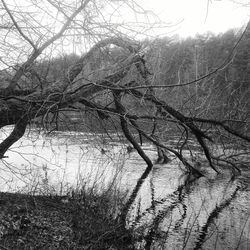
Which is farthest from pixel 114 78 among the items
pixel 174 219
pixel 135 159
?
pixel 135 159

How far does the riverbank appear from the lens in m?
5.64

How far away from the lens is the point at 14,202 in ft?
23.0

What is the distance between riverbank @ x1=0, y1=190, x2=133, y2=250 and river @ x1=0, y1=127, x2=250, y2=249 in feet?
1.09

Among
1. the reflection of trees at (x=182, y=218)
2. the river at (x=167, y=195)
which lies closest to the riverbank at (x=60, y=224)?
the river at (x=167, y=195)

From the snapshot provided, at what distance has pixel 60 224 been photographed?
6.52 meters

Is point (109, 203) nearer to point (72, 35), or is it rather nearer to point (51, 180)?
point (51, 180)

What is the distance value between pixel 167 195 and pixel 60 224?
434cm

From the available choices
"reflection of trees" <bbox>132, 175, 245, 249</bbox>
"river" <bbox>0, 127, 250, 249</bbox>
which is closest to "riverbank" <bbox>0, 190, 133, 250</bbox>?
"river" <bbox>0, 127, 250, 249</bbox>

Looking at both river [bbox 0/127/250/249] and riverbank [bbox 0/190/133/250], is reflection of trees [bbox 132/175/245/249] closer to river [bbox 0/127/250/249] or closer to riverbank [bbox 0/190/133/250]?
river [bbox 0/127/250/249]

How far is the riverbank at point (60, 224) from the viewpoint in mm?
5637

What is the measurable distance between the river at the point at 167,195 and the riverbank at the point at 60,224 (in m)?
0.33

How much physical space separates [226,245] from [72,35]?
184 inches

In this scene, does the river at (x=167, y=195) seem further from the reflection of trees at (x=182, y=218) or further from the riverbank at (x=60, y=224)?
the riverbank at (x=60, y=224)

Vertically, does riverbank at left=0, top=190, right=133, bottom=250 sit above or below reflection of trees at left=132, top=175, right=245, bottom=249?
above
